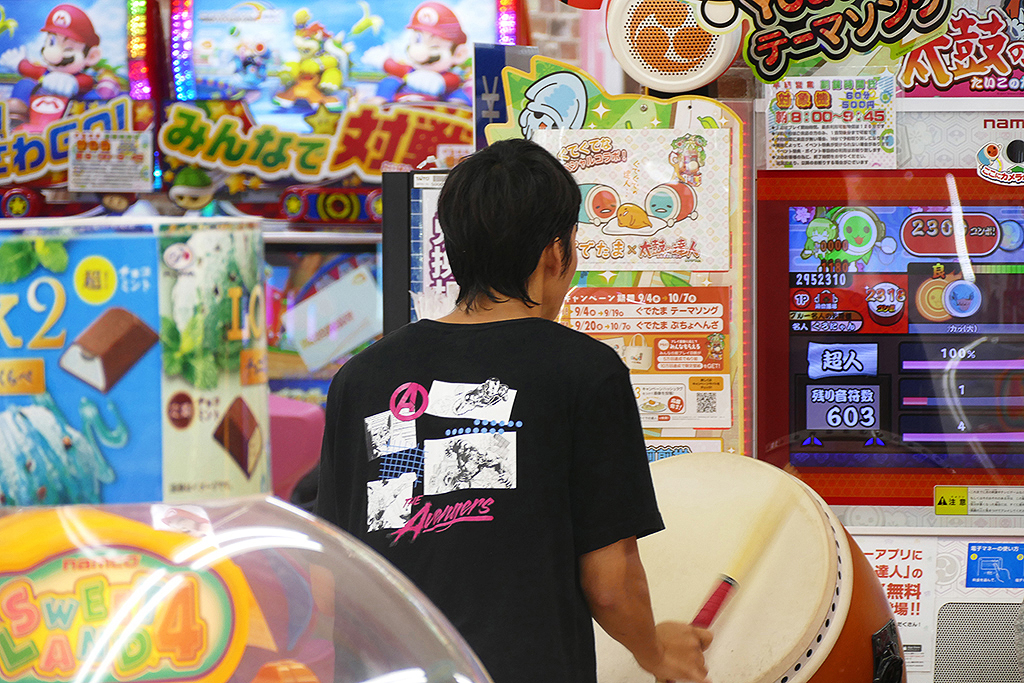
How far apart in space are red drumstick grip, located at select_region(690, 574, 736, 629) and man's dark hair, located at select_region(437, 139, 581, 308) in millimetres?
563

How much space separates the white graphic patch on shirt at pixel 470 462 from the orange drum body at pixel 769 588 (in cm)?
48

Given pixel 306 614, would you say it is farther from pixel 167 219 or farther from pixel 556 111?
pixel 556 111

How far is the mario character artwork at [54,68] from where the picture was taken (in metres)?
3.59

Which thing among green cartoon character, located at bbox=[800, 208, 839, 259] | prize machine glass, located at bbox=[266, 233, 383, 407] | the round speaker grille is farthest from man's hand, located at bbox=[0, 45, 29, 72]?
green cartoon character, located at bbox=[800, 208, 839, 259]

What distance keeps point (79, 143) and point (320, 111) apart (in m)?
0.91

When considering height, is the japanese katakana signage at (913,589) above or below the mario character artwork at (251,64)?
below

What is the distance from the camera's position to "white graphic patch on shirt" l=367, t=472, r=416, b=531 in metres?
1.20

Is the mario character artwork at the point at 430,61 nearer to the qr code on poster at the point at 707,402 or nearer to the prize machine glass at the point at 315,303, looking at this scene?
the prize machine glass at the point at 315,303

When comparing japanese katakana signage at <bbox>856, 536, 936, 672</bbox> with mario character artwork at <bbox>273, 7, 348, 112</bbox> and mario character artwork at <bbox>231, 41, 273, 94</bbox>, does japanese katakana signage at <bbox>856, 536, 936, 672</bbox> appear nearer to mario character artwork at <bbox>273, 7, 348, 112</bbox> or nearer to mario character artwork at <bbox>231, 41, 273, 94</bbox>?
mario character artwork at <bbox>273, 7, 348, 112</bbox>

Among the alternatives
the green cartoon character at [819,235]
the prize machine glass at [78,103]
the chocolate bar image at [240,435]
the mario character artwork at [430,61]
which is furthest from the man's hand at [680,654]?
the prize machine glass at [78,103]

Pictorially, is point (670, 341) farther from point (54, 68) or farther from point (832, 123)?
point (54, 68)

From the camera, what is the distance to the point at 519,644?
117 cm

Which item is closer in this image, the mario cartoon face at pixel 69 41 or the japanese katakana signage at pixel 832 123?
the japanese katakana signage at pixel 832 123

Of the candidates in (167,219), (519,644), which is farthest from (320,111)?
(167,219)
